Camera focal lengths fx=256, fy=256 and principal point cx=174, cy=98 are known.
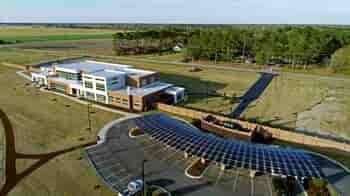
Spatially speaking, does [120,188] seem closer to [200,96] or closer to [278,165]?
[278,165]

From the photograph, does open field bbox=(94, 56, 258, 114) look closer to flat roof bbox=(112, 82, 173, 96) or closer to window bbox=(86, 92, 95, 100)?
flat roof bbox=(112, 82, 173, 96)

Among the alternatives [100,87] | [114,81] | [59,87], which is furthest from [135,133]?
[59,87]

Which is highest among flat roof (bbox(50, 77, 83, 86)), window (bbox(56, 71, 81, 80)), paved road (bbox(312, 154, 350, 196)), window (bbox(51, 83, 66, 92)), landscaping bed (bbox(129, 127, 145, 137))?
window (bbox(56, 71, 81, 80))

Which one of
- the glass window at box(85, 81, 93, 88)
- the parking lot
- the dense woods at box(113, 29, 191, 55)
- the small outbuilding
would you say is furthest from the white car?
the dense woods at box(113, 29, 191, 55)

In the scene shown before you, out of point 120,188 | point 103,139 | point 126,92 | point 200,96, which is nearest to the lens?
point 120,188

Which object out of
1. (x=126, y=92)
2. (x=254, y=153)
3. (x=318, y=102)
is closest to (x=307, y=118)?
(x=318, y=102)

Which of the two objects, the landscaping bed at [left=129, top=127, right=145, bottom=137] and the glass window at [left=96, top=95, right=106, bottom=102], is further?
the glass window at [left=96, top=95, right=106, bottom=102]
